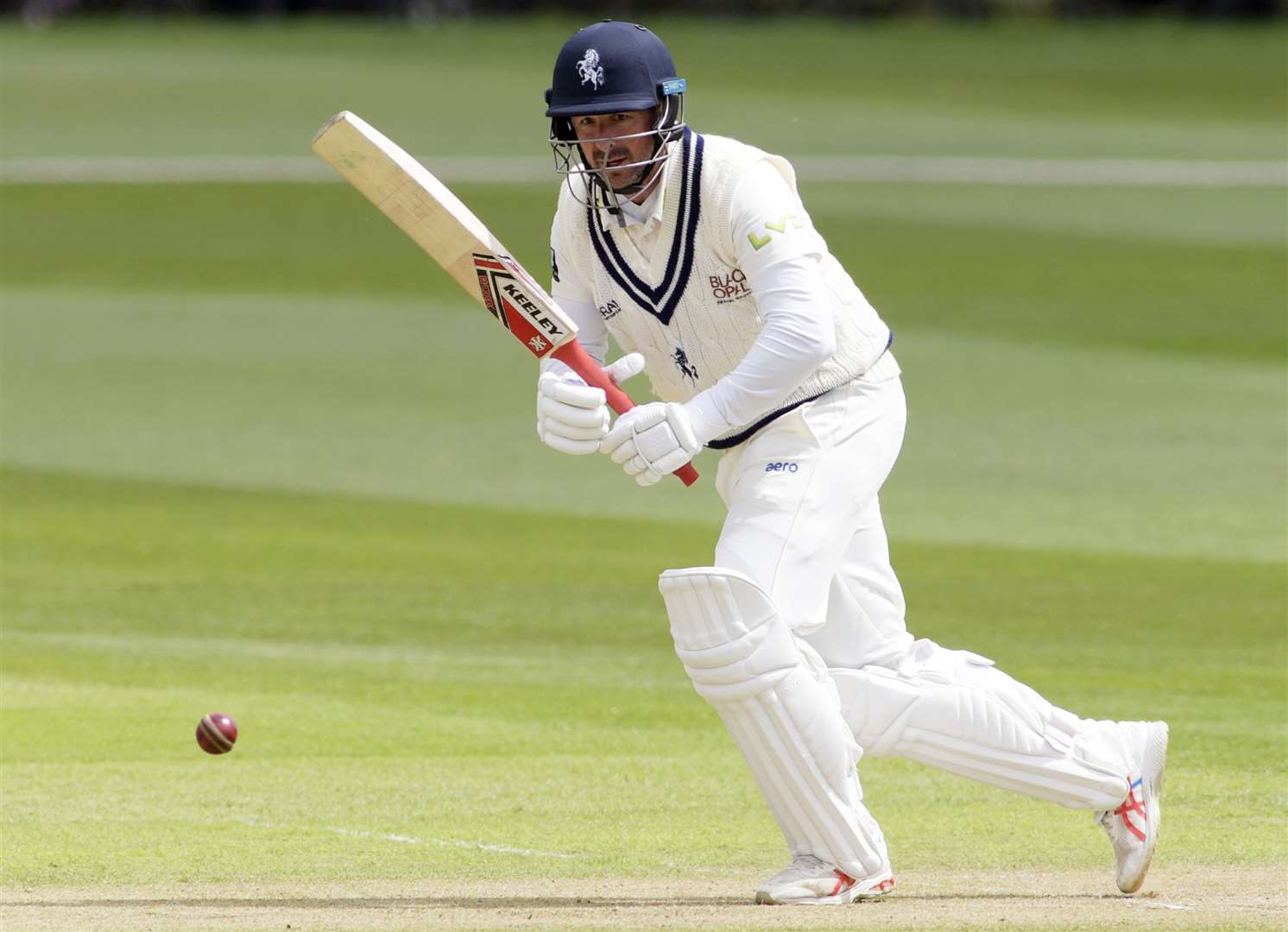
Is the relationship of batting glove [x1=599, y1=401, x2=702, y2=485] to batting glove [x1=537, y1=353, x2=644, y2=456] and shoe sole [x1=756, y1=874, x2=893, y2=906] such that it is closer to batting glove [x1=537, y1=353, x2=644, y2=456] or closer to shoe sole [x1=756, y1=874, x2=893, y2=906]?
batting glove [x1=537, y1=353, x2=644, y2=456]

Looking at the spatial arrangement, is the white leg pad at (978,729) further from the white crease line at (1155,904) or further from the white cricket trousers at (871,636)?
the white crease line at (1155,904)

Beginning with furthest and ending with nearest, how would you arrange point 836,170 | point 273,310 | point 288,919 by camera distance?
point 836,170 → point 273,310 → point 288,919

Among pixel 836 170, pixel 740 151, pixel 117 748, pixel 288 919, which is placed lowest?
pixel 836 170

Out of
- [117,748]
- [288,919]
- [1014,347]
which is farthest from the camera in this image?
[1014,347]

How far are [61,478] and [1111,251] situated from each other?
12.6 m

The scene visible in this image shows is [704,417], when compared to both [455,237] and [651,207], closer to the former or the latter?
[651,207]

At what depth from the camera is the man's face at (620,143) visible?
506 cm

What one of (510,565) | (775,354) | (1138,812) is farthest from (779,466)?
(510,565)

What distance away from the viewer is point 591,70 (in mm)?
5020

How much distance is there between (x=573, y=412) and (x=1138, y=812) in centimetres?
163

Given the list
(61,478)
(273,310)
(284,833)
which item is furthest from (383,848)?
(273,310)

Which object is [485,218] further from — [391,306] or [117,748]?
[117,748]

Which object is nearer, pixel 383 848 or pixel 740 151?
pixel 740 151

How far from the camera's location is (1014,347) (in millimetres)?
17766
